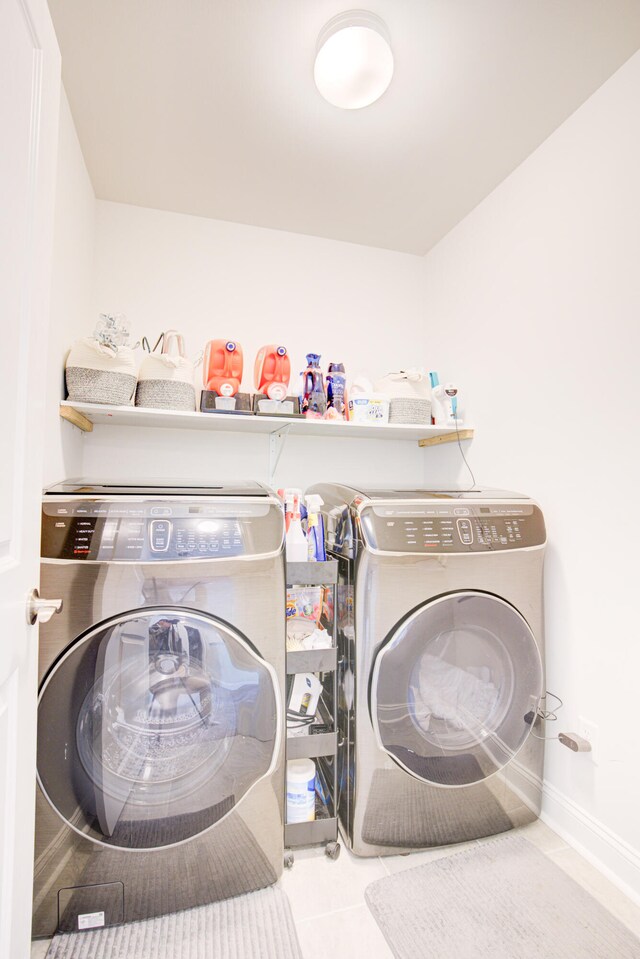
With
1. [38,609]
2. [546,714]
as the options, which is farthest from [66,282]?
[546,714]

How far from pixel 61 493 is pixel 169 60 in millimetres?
1359

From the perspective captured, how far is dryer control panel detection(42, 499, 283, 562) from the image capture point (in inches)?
45.0

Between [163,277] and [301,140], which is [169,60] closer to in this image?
[301,140]

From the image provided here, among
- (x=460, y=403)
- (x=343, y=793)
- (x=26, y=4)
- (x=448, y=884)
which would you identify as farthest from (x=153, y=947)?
(x=460, y=403)

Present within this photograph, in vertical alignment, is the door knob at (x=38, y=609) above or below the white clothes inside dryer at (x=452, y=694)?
above

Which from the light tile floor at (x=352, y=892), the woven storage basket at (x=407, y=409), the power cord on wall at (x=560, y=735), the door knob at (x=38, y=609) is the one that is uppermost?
the woven storage basket at (x=407, y=409)

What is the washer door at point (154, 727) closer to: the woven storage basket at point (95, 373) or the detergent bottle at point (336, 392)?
the woven storage basket at point (95, 373)

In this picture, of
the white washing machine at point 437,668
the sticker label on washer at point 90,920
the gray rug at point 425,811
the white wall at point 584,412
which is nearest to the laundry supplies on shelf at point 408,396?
the white wall at point 584,412

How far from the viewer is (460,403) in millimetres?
2203

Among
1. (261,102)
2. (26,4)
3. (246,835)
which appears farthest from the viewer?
(261,102)

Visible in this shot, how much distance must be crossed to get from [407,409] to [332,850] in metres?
1.64

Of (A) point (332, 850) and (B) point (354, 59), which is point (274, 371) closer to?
(B) point (354, 59)

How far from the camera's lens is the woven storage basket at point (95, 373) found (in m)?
1.57

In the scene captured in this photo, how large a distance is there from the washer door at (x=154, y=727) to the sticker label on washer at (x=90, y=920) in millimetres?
184
